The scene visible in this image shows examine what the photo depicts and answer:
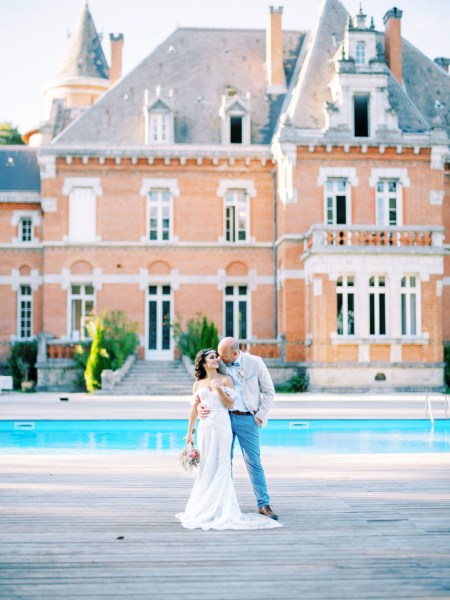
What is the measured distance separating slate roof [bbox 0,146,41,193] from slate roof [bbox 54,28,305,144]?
338 cm

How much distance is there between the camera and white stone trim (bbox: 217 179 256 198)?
1134 inches

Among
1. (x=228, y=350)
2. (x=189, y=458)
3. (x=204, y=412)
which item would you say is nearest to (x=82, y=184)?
(x=228, y=350)

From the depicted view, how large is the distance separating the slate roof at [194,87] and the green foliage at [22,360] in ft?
23.8

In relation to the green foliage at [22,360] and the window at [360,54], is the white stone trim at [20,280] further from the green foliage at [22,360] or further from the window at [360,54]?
the window at [360,54]

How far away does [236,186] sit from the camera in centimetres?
2886

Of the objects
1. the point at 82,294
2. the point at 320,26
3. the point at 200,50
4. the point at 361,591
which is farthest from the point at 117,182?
the point at 361,591

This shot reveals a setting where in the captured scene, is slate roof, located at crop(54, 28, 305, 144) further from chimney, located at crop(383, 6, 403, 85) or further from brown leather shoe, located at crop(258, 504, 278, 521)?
brown leather shoe, located at crop(258, 504, 278, 521)

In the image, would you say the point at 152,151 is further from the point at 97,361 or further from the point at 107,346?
the point at 97,361

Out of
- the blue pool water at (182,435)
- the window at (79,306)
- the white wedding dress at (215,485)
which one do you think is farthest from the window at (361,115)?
the white wedding dress at (215,485)

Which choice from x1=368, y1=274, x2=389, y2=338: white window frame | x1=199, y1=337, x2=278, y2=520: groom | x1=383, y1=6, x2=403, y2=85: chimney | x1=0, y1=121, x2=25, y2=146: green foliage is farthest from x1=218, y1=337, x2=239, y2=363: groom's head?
x1=0, y1=121, x2=25, y2=146: green foliage

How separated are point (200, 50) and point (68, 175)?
7.80m

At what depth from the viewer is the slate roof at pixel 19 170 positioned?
1220 inches

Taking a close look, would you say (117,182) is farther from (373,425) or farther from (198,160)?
(373,425)

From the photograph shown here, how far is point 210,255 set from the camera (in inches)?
1131
